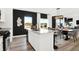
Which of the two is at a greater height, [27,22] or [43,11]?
[43,11]

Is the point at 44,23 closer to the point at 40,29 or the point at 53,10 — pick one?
the point at 40,29

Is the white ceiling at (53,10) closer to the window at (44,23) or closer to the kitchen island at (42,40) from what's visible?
the window at (44,23)

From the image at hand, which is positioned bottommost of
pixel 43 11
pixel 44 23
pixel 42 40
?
pixel 42 40

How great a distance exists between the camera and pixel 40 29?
9.32 feet

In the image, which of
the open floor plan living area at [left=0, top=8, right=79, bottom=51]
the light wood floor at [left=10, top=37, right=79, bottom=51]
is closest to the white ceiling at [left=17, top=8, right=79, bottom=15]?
the open floor plan living area at [left=0, top=8, right=79, bottom=51]

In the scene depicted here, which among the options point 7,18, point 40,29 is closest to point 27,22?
point 40,29

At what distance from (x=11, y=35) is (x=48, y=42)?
0.77 meters

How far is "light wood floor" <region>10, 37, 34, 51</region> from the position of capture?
109 inches

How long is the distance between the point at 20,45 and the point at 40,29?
0.53 meters

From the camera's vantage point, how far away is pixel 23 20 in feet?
9.34

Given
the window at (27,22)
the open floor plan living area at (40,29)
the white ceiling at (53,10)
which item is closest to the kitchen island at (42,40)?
the open floor plan living area at (40,29)

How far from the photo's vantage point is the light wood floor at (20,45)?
9.12 ft
